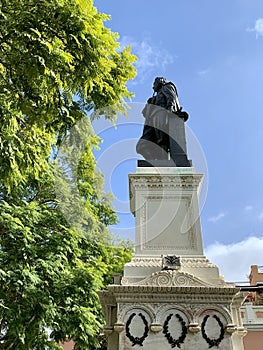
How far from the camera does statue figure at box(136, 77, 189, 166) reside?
6754 mm

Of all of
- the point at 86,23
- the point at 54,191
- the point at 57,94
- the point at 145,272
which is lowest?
the point at 145,272

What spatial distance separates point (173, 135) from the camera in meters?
6.70

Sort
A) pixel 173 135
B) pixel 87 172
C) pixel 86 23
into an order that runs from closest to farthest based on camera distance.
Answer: pixel 86 23, pixel 173 135, pixel 87 172

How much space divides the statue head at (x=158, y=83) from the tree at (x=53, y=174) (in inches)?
24.1

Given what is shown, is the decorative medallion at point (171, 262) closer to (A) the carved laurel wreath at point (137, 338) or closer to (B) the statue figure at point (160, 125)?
(A) the carved laurel wreath at point (137, 338)

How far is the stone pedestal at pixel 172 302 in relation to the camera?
4.66m

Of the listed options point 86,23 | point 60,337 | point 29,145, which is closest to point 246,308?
point 60,337

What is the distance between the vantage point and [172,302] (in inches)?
189

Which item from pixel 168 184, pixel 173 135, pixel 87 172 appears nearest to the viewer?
pixel 168 184

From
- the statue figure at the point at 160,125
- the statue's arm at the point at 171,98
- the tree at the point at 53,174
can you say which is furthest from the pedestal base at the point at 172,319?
the statue's arm at the point at 171,98

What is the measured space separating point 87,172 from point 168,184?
4470mm

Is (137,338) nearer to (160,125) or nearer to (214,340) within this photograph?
(214,340)

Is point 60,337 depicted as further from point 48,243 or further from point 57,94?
point 57,94

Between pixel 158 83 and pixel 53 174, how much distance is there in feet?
13.0
